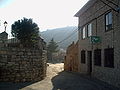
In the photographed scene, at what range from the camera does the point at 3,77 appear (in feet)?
45.8

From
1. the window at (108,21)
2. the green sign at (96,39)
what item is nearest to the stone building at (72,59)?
the green sign at (96,39)

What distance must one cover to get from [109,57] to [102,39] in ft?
5.64

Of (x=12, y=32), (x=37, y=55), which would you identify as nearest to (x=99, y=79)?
(x=37, y=55)

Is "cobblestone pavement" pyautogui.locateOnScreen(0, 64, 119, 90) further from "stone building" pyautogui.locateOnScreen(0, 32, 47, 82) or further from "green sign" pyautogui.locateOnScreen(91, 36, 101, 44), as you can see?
"green sign" pyautogui.locateOnScreen(91, 36, 101, 44)

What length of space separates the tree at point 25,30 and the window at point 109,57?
424 inches

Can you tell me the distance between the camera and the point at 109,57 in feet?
48.5

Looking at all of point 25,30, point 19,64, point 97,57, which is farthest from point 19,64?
point 25,30

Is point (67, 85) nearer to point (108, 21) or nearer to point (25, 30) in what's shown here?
point (108, 21)

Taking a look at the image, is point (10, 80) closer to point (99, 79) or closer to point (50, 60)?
point (99, 79)

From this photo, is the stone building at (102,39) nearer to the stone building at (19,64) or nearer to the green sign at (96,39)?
the green sign at (96,39)

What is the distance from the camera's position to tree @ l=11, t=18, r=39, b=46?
81.5ft

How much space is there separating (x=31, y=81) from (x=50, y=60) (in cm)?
4709

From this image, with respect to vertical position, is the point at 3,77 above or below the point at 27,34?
below

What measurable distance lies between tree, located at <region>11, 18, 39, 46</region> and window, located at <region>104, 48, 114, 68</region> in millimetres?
10768
